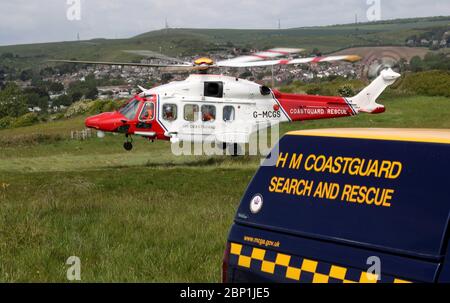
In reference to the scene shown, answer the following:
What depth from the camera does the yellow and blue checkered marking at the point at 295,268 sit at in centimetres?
436

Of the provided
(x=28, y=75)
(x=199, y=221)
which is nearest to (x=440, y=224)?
(x=199, y=221)

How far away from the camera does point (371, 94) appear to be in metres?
25.7

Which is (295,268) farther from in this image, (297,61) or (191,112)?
(191,112)

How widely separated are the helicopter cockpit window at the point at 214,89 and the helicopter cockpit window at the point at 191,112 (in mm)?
618

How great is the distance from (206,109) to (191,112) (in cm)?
54

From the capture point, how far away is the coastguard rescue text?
4.45 meters

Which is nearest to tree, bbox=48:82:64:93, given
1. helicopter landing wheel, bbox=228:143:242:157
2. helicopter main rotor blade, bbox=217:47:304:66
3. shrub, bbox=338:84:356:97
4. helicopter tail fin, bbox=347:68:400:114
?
shrub, bbox=338:84:356:97

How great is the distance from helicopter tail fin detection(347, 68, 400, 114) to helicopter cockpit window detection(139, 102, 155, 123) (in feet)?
24.8

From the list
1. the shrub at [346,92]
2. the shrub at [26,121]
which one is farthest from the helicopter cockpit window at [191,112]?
the shrub at [26,121]

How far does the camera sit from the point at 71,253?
318 inches

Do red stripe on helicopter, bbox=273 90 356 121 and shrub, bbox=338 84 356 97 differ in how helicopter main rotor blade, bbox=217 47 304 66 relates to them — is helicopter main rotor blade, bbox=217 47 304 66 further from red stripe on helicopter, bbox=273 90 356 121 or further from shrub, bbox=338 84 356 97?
shrub, bbox=338 84 356 97

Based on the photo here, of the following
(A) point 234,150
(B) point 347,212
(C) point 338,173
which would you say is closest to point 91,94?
(A) point 234,150

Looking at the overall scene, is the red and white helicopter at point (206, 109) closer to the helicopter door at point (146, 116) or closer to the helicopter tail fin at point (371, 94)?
the helicopter door at point (146, 116)
